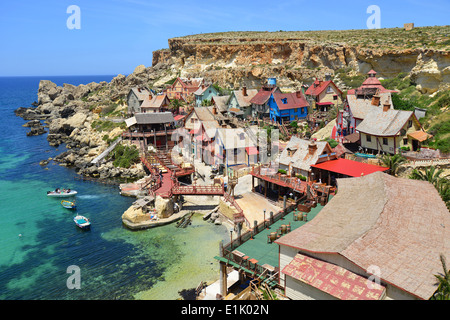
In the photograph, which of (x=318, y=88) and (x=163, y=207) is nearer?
(x=163, y=207)

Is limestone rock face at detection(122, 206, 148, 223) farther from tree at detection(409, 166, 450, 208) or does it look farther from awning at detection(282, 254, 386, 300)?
tree at detection(409, 166, 450, 208)

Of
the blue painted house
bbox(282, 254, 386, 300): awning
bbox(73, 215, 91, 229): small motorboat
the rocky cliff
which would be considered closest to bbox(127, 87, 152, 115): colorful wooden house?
the rocky cliff

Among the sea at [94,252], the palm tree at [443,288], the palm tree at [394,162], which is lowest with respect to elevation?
the sea at [94,252]

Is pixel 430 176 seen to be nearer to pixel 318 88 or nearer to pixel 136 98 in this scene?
pixel 318 88

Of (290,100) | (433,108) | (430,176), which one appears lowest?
(430,176)

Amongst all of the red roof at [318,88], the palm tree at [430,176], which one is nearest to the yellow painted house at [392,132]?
the palm tree at [430,176]

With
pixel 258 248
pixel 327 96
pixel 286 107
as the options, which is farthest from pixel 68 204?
pixel 327 96

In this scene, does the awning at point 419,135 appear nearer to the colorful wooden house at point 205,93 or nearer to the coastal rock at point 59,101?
the colorful wooden house at point 205,93
